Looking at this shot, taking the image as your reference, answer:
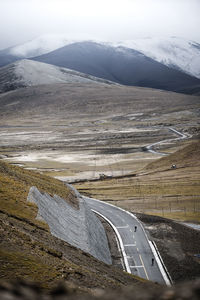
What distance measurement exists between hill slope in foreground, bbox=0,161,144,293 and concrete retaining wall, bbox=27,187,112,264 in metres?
2.06

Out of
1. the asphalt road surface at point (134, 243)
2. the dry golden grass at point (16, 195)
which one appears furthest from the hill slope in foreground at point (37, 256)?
the asphalt road surface at point (134, 243)

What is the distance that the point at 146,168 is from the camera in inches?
4161

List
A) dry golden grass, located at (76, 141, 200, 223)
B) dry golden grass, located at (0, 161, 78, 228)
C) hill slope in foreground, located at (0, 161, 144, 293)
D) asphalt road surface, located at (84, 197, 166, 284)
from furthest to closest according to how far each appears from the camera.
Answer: dry golden grass, located at (76, 141, 200, 223)
asphalt road surface, located at (84, 197, 166, 284)
dry golden grass, located at (0, 161, 78, 228)
hill slope in foreground, located at (0, 161, 144, 293)

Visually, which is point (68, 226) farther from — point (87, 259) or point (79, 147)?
point (79, 147)

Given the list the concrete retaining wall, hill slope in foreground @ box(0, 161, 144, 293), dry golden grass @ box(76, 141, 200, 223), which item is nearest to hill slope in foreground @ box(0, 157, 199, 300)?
hill slope in foreground @ box(0, 161, 144, 293)

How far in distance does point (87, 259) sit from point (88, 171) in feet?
276

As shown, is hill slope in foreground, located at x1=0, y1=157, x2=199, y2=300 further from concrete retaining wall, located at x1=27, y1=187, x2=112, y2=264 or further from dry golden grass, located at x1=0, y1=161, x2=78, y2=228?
concrete retaining wall, located at x1=27, y1=187, x2=112, y2=264

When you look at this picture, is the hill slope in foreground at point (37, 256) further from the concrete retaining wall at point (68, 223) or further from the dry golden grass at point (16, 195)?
the concrete retaining wall at point (68, 223)

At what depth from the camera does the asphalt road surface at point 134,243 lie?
34625mm

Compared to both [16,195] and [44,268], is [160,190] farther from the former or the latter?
[44,268]

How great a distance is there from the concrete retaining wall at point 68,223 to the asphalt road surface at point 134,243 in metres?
2.93

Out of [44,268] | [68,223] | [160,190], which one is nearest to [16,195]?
[68,223]

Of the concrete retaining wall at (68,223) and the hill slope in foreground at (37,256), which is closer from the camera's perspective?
the hill slope in foreground at (37,256)

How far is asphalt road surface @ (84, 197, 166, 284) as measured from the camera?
114 feet
